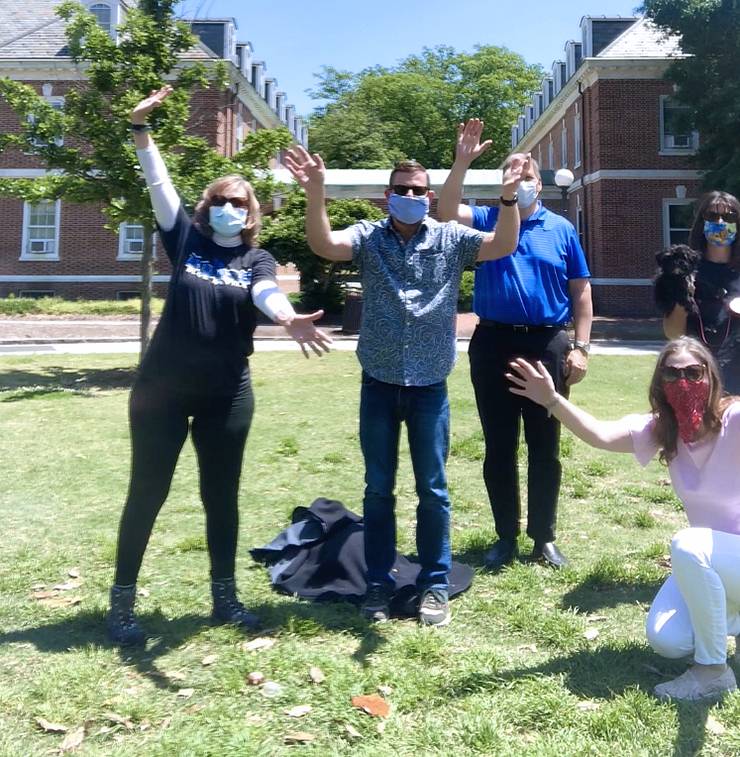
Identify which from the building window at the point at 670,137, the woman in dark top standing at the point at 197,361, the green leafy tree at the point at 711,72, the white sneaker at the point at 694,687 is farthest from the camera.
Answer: the building window at the point at 670,137

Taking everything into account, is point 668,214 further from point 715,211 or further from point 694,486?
point 694,486

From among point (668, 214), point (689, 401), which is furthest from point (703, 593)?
point (668, 214)

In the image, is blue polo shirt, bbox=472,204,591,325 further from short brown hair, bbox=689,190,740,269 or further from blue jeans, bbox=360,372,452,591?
blue jeans, bbox=360,372,452,591

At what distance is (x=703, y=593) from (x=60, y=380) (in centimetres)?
1161

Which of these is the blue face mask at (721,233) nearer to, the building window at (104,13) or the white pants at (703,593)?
the white pants at (703,593)

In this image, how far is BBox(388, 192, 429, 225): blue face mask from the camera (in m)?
3.59

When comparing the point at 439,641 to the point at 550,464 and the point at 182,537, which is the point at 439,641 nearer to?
the point at 550,464

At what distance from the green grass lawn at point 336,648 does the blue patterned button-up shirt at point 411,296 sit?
1.20 metres

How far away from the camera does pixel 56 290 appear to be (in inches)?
1131

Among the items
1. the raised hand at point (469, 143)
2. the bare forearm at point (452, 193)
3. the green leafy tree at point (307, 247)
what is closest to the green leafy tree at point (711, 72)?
the green leafy tree at point (307, 247)

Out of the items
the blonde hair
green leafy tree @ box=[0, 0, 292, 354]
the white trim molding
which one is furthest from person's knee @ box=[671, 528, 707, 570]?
the white trim molding

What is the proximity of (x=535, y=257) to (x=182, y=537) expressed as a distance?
276 cm

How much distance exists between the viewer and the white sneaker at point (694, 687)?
9.46 feet

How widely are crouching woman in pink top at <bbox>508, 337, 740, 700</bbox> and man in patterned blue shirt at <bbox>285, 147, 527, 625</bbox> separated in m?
0.55
